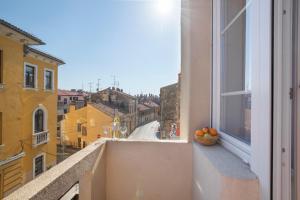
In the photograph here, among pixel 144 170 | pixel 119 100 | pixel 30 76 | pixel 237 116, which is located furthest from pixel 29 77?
pixel 237 116

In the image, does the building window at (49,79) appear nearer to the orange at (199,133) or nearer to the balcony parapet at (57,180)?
the balcony parapet at (57,180)

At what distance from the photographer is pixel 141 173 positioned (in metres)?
1.52

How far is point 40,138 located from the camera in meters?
4.19

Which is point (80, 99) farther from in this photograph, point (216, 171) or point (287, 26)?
point (287, 26)

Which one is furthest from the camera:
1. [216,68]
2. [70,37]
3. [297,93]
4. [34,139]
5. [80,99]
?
[70,37]

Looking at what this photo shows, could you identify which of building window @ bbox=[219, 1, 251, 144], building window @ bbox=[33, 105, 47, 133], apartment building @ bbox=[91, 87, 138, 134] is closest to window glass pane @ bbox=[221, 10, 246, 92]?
building window @ bbox=[219, 1, 251, 144]

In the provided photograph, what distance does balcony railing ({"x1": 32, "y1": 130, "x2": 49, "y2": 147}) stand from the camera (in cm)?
407

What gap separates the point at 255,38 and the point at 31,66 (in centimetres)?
420

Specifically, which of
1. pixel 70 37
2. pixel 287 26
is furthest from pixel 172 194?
pixel 70 37

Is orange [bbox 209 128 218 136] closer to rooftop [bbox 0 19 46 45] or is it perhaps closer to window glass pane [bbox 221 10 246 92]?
window glass pane [bbox 221 10 246 92]

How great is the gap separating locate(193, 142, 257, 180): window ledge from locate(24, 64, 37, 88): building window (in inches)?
146

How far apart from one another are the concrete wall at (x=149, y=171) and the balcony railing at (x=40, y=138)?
133 inches

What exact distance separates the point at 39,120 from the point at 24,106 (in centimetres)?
58

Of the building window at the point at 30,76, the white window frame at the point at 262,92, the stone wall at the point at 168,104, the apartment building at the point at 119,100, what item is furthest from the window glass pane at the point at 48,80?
the white window frame at the point at 262,92
